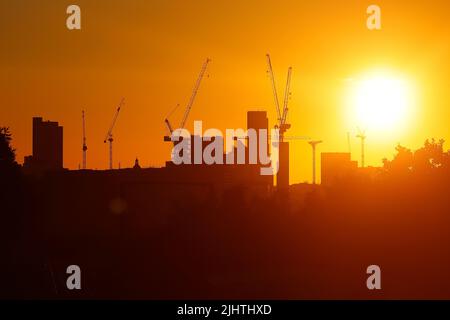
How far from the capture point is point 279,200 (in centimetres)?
19700

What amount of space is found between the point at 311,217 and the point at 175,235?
1982cm

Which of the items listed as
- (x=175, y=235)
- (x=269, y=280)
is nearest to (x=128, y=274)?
(x=269, y=280)

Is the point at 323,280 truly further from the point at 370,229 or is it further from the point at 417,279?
the point at 370,229

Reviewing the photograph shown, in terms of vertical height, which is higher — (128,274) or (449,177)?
(449,177)

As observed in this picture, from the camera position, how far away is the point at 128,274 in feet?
438

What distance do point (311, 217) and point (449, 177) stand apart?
22.0 m

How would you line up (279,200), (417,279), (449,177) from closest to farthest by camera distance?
1. (417,279)
2. (449,177)
3. (279,200)

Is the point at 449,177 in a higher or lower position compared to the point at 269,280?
higher
